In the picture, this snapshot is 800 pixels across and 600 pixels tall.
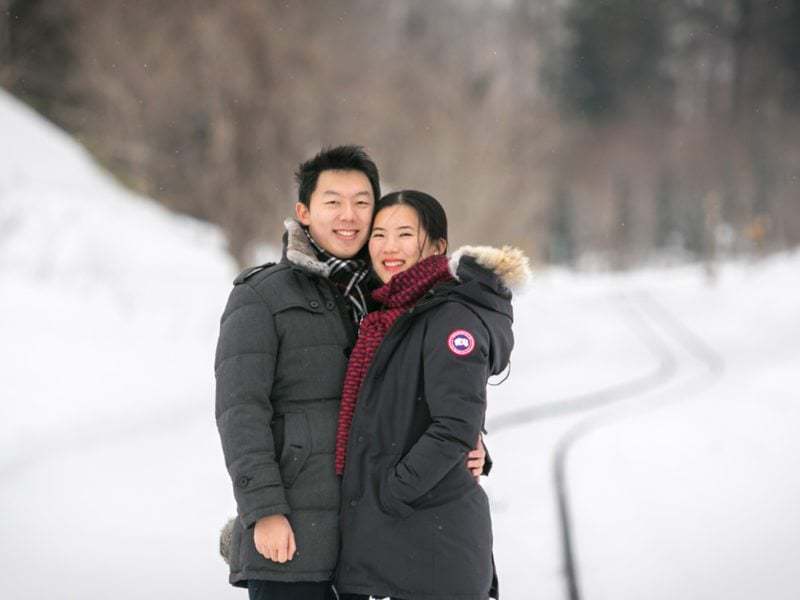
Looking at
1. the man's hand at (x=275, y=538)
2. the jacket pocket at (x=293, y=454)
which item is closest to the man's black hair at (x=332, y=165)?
the jacket pocket at (x=293, y=454)

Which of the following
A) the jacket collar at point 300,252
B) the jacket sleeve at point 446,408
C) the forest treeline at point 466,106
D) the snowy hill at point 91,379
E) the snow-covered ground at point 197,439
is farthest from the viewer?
the forest treeline at point 466,106

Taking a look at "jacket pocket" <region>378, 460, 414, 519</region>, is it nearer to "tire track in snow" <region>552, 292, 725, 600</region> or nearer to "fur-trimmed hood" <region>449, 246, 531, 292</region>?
"fur-trimmed hood" <region>449, 246, 531, 292</region>

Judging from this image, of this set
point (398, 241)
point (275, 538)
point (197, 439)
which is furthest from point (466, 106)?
point (275, 538)

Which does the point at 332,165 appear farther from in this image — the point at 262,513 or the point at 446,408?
the point at 262,513

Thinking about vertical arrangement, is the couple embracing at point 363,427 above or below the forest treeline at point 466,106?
below

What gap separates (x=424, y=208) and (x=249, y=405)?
86 cm

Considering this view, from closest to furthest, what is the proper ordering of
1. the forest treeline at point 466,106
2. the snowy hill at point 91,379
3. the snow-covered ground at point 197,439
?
the snow-covered ground at point 197,439, the snowy hill at point 91,379, the forest treeline at point 466,106

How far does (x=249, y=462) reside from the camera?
2418 mm

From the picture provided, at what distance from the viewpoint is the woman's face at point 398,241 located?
108 inches

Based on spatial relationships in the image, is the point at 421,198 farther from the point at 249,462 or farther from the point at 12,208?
the point at 12,208

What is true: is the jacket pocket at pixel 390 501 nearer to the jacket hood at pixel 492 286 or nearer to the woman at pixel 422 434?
the woman at pixel 422 434

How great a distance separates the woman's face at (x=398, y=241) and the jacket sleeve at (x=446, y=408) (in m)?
0.37

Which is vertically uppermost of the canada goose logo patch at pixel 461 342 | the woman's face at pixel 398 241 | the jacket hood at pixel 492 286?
the woman's face at pixel 398 241

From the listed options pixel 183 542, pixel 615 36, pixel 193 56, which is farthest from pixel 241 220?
pixel 615 36
